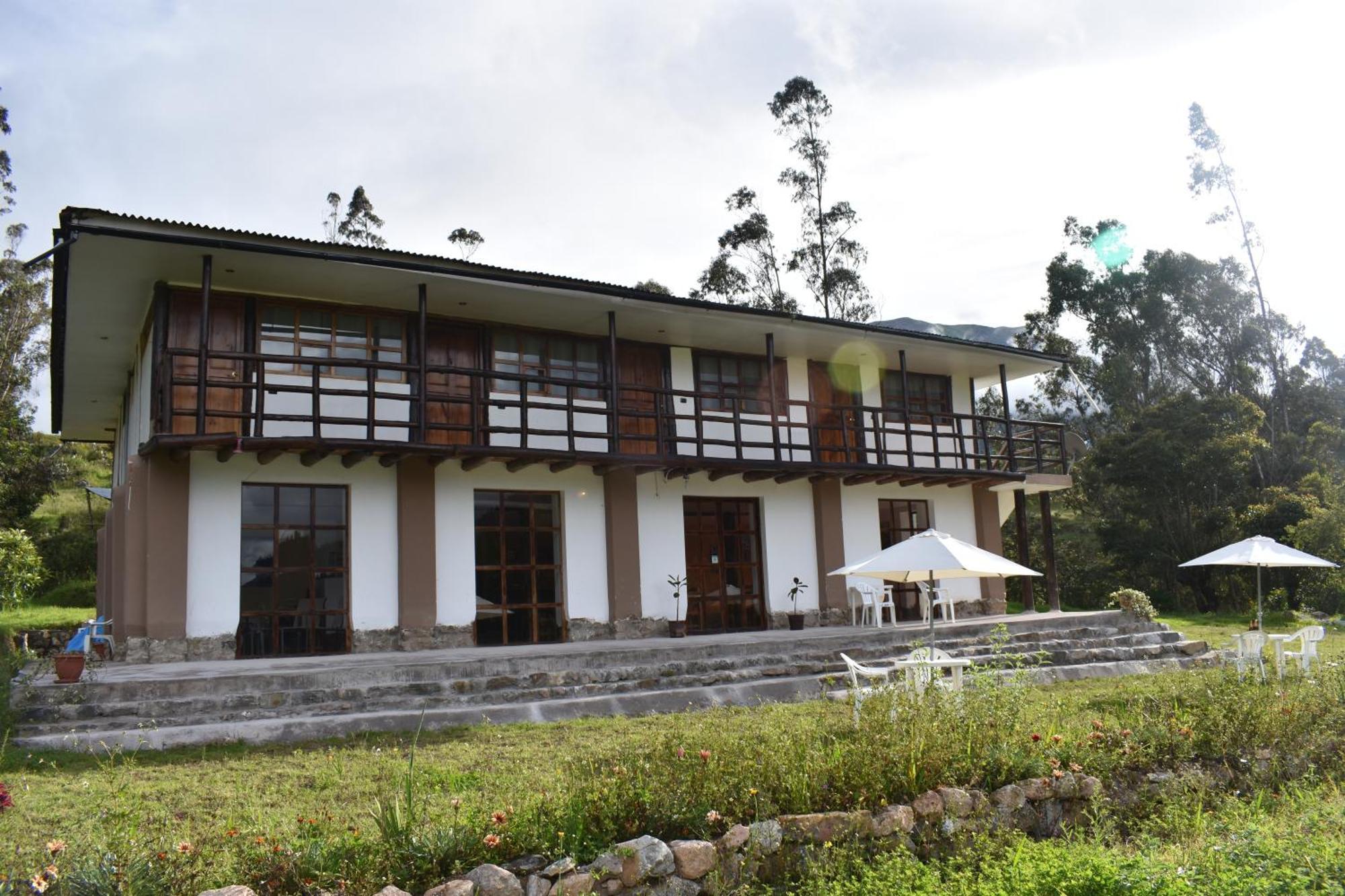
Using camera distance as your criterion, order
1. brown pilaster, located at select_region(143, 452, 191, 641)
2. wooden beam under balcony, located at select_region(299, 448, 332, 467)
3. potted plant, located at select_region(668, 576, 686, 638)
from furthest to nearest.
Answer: potted plant, located at select_region(668, 576, 686, 638)
wooden beam under balcony, located at select_region(299, 448, 332, 467)
brown pilaster, located at select_region(143, 452, 191, 641)

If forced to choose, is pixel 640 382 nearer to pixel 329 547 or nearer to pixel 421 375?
pixel 421 375

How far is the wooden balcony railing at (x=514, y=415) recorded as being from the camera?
41.2ft

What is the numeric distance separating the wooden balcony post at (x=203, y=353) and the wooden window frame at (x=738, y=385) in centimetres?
774

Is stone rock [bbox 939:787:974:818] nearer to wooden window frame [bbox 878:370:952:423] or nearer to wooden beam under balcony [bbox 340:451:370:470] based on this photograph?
wooden beam under balcony [bbox 340:451:370:470]

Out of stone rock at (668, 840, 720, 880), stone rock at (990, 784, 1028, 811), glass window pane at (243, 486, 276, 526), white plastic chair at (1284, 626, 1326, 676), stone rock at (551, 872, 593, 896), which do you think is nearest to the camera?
stone rock at (551, 872, 593, 896)

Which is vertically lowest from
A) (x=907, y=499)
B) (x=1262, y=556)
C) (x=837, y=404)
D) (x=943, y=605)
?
(x=943, y=605)

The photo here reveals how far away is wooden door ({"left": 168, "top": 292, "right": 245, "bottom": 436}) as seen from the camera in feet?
42.7

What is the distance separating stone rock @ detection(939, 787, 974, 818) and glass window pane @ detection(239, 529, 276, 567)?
32.3 feet

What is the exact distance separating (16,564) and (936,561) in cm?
1690

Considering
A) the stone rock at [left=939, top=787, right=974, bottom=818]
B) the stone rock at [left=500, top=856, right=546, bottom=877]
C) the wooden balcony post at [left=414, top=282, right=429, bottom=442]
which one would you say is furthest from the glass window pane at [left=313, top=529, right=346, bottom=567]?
the stone rock at [left=939, top=787, right=974, bottom=818]

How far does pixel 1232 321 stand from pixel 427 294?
32.4 m

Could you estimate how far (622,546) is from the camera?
1537cm

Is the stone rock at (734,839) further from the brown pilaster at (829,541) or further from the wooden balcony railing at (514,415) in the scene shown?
the brown pilaster at (829,541)

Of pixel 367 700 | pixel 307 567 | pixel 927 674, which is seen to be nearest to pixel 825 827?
pixel 927 674
